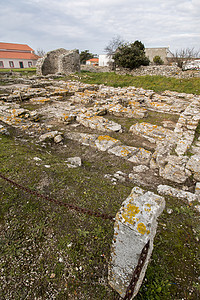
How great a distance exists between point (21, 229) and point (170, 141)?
5.87m

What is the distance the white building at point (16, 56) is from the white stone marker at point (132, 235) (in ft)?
197

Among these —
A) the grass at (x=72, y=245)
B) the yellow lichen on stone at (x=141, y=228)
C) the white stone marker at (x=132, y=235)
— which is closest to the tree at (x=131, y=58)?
the grass at (x=72, y=245)

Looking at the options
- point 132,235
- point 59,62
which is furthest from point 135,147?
point 59,62

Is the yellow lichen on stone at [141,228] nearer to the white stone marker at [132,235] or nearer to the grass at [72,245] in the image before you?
the white stone marker at [132,235]

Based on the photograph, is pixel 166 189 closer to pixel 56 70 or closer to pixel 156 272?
pixel 156 272

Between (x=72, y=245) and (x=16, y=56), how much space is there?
62.9 m

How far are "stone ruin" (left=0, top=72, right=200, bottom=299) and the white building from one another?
46.4 metres

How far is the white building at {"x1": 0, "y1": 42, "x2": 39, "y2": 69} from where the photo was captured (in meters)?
47.6

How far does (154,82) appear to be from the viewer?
17953mm

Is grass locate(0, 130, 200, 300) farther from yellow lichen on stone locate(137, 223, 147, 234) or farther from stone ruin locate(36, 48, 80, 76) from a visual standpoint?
stone ruin locate(36, 48, 80, 76)

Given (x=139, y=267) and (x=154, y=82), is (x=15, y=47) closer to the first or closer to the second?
(x=154, y=82)

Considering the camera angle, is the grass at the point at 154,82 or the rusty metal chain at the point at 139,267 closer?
the rusty metal chain at the point at 139,267

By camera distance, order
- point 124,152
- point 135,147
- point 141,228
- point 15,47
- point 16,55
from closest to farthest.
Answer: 1. point 141,228
2. point 124,152
3. point 135,147
4. point 16,55
5. point 15,47

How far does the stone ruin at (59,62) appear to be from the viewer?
24500 millimetres
